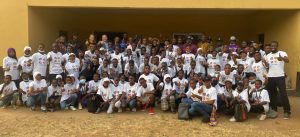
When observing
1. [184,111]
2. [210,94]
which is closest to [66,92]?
[184,111]

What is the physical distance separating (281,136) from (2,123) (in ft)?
17.4

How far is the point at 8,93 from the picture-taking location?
30.3 feet

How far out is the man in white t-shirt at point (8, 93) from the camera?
923cm

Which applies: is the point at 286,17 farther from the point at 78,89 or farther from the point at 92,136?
the point at 92,136

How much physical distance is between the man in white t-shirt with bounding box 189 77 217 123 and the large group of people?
2cm

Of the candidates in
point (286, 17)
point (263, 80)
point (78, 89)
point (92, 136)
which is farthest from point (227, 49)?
point (92, 136)

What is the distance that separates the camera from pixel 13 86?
936 cm

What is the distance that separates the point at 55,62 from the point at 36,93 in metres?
1.07

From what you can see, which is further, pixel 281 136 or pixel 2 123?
pixel 2 123

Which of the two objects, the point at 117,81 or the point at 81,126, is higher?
the point at 117,81

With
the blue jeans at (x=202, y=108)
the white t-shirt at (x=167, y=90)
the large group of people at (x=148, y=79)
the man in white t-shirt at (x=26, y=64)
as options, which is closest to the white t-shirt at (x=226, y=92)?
the large group of people at (x=148, y=79)

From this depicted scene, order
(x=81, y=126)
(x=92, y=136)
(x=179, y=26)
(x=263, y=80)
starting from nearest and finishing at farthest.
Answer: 1. (x=92, y=136)
2. (x=81, y=126)
3. (x=263, y=80)
4. (x=179, y=26)

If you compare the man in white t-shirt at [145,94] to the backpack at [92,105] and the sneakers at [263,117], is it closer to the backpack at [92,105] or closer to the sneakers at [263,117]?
the backpack at [92,105]

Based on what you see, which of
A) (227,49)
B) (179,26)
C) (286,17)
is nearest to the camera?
(227,49)
